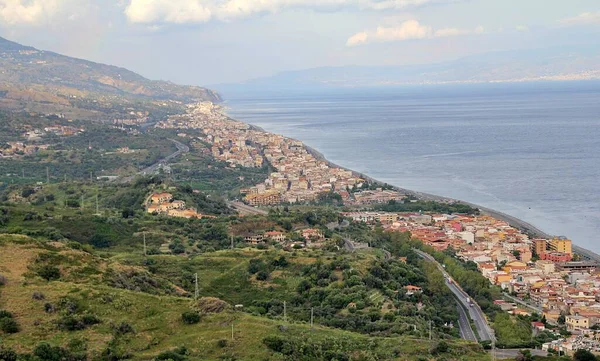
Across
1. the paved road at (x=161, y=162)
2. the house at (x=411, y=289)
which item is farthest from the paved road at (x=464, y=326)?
the paved road at (x=161, y=162)

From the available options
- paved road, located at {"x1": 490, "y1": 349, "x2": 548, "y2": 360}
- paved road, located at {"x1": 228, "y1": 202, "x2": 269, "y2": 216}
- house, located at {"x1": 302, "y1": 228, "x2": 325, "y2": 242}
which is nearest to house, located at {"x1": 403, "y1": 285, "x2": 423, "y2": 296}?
paved road, located at {"x1": 490, "y1": 349, "x2": 548, "y2": 360}

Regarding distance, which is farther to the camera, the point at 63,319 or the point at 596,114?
the point at 596,114

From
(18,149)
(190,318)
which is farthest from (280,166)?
(190,318)

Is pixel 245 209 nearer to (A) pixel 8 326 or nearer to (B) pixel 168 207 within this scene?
(B) pixel 168 207

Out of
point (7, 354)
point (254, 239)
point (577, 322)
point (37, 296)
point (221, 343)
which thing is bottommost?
point (577, 322)

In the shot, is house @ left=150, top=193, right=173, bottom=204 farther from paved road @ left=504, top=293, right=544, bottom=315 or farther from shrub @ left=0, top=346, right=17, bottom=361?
shrub @ left=0, top=346, right=17, bottom=361

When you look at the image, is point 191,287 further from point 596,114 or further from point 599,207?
point 596,114

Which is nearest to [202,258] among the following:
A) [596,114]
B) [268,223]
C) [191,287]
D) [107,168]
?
[191,287]
